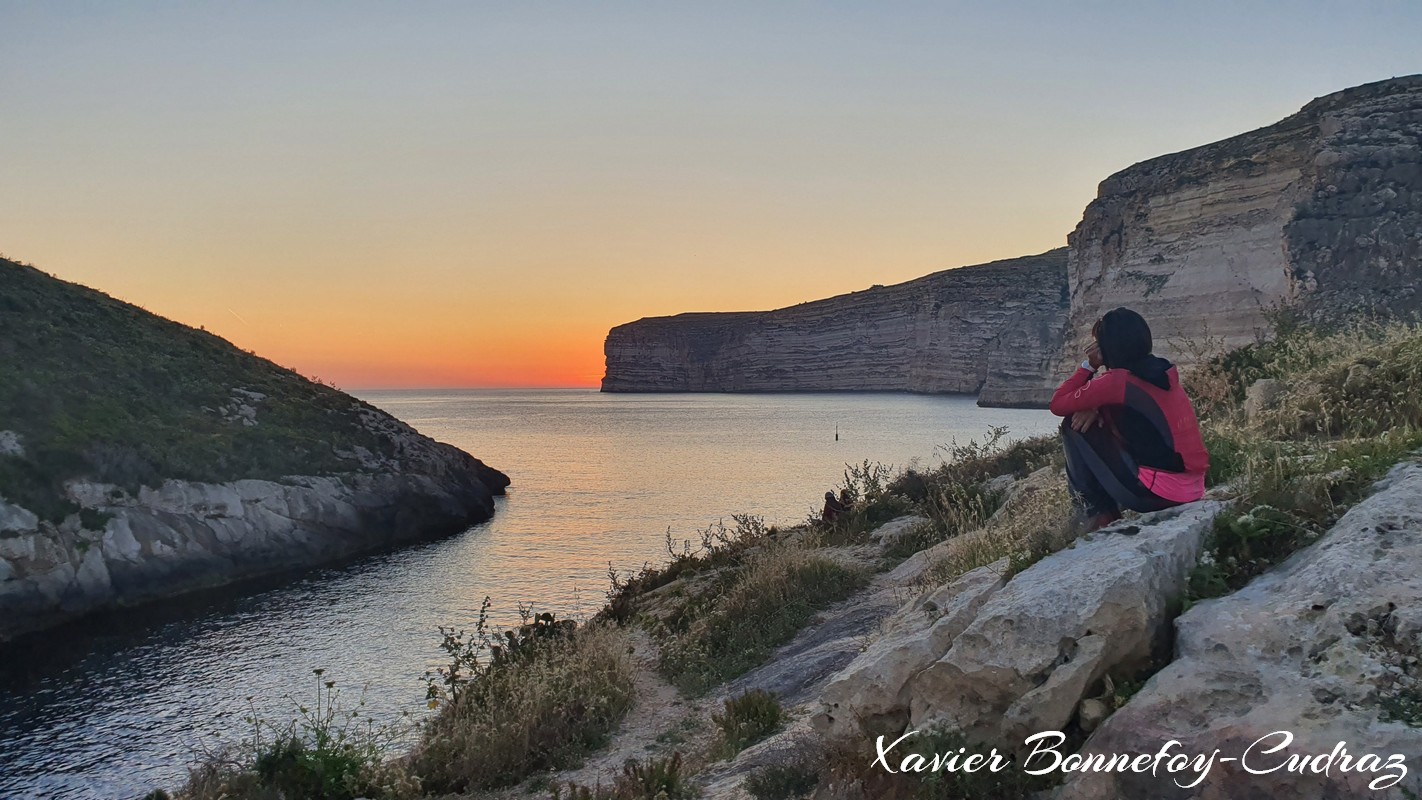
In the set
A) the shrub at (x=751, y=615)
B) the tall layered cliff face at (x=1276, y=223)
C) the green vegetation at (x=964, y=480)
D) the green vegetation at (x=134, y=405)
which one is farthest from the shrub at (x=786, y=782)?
the tall layered cliff face at (x=1276, y=223)

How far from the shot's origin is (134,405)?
27469mm

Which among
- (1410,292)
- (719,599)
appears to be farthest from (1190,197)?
(719,599)

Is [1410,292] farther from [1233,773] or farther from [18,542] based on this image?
[18,542]

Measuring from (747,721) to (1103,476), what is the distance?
3852mm

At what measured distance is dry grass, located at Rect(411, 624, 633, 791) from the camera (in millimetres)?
8008

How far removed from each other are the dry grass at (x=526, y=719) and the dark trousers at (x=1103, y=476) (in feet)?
17.7

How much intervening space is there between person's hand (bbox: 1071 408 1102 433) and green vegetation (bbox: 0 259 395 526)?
24.3 metres

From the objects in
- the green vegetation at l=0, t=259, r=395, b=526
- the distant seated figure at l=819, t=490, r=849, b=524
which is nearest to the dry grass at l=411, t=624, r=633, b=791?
the distant seated figure at l=819, t=490, r=849, b=524

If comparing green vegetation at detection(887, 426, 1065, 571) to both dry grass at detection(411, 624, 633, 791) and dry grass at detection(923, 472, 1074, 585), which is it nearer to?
dry grass at detection(923, 472, 1074, 585)

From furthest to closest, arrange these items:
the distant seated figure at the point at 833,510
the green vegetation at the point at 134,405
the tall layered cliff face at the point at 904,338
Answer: the tall layered cliff face at the point at 904,338
the green vegetation at the point at 134,405
the distant seated figure at the point at 833,510

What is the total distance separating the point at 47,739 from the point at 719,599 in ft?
34.8

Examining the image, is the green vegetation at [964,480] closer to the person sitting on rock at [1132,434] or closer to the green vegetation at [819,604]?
the green vegetation at [819,604]

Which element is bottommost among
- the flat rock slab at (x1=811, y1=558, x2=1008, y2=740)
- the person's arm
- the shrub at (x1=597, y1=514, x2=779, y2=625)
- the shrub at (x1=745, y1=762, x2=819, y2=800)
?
the shrub at (x1=597, y1=514, x2=779, y2=625)

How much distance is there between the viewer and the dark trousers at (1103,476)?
5.33m
